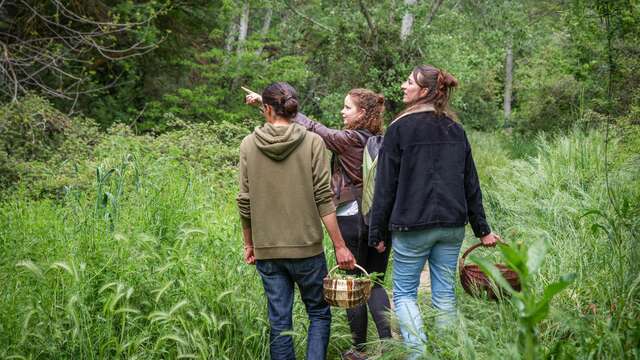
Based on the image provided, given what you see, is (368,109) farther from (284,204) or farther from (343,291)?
(343,291)

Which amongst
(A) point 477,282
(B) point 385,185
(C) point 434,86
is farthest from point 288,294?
(C) point 434,86

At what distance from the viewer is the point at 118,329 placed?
391cm

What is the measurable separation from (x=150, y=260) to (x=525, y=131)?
654 inches

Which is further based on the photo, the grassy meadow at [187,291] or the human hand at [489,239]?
the human hand at [489,239]

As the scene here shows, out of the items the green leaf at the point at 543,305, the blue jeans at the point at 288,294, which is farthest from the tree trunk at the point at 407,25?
the green leaf at the point at 543,305

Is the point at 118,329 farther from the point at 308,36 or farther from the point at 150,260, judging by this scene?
the point at 308,36

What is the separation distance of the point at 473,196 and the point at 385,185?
1.82 feet

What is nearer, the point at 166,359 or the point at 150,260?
the point at 166,359

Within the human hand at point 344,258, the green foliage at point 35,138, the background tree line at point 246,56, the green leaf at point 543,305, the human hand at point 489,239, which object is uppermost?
the background tree line at point 246,56

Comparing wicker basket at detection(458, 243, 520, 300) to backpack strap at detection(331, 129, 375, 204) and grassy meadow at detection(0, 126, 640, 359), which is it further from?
backpack strap at detection(331, 129, 375, 204)

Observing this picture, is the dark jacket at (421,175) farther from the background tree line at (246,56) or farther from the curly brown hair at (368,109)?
the background tree line at (246,56)

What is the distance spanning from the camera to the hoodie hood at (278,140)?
372cm

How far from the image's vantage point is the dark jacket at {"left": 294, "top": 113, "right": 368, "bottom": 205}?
14.5 ft

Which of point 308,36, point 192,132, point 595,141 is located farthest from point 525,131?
point 192,132
